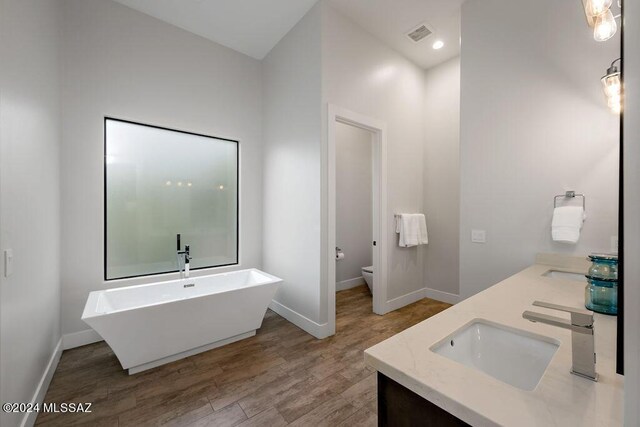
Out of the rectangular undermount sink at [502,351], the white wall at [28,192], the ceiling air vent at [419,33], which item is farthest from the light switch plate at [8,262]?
the ceiling air vent at [419,33]

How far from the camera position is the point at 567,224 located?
2037 mm

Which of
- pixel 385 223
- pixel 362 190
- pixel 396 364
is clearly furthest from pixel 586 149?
pixel 362 190

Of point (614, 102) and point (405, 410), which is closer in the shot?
point (405, 410)

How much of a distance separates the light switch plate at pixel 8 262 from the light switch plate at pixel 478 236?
3.31 meters

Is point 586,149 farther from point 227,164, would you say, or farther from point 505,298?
point 227,164

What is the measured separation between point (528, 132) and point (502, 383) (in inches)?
91.0

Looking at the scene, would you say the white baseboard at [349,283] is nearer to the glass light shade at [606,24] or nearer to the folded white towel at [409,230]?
the folded white towel at [409,230]

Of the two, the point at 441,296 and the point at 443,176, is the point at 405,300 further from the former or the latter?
the point at 443,176

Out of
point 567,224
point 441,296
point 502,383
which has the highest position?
point 567,224

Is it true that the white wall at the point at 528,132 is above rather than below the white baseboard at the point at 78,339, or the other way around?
above

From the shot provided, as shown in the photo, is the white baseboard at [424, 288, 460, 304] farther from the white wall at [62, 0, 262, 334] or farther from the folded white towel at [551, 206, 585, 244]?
the white wall at [62, 0, 262, 334]

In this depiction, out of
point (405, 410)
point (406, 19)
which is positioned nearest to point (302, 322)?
point (405, 410)

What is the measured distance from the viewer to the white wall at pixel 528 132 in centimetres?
201

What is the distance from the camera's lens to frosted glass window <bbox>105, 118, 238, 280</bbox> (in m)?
2.84
